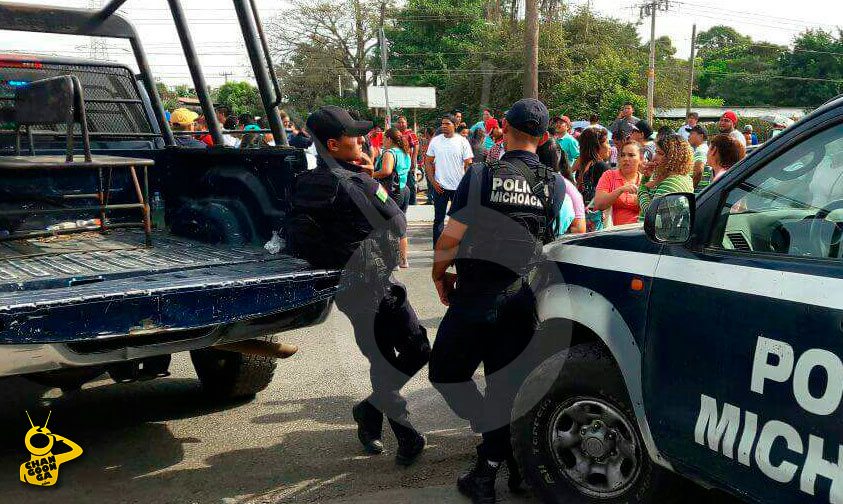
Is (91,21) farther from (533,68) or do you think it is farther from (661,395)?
(533,68)

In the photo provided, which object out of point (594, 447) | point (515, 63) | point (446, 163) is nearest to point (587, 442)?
point (594, 447)

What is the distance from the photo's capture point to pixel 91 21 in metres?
5.50

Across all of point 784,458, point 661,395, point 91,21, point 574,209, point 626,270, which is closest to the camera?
point 784,458

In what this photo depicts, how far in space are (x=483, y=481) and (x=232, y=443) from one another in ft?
5.18

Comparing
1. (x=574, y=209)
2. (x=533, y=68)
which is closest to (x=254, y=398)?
(x=574, y=209)

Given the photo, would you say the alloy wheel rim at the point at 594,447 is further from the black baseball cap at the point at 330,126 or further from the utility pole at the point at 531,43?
the utility pole at the point at 531,43

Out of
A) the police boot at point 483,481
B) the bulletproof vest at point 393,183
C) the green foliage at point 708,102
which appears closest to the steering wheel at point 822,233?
the police boot at point 483,481

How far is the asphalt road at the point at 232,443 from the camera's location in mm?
3691

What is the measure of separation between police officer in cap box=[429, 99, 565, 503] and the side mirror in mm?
674

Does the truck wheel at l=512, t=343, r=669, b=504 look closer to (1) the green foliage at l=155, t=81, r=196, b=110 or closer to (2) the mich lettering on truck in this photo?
(2) the mich lettering on truck

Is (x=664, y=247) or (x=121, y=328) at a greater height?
(x=664, y=247)

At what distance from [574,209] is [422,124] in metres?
42.6

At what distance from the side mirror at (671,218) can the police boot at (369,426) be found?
6.26ft

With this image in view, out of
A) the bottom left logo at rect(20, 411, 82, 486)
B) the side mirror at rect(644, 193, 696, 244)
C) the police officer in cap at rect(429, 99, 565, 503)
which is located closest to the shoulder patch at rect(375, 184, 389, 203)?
the police officer in cap at rect(429, 99, 565, 503)
